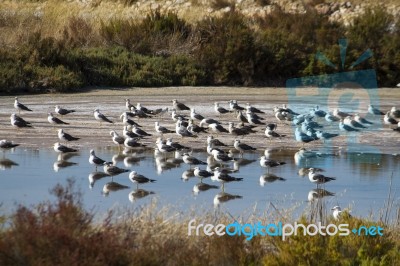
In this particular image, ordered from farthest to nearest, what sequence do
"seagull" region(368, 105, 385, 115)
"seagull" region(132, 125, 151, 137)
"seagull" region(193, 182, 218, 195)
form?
"seagull" region(368, 105, 385, 115) → "seagull" region(132, 125, 151, 137) → "seagull" region(193, 182, 218, 195)

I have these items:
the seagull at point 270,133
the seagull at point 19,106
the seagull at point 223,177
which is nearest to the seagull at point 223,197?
the seagull at point 223,177

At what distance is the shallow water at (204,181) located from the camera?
45.0 ft

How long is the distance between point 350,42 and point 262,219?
24204 mm

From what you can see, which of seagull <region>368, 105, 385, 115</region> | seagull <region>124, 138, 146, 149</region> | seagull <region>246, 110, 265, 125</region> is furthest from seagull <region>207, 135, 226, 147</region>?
seagull <region>368, 105, 385, 115</region>

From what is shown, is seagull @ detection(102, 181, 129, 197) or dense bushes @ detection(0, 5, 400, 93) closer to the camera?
seagull @ detection(102, 181, 129, 197)

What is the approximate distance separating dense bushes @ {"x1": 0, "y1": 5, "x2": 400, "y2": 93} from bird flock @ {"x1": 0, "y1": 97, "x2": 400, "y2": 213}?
4.34 meters

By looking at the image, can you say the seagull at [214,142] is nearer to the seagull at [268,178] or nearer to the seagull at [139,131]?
the seagull at [139,131]

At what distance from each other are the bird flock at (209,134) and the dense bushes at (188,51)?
4344 millimetres

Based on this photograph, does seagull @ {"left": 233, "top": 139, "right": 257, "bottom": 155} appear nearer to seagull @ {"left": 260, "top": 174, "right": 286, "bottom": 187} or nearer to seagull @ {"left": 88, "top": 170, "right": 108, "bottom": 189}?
seagull @ {"left": 260, "top": 174, "right": 286, "bottom": 187}

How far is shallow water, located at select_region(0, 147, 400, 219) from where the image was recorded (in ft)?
45.0

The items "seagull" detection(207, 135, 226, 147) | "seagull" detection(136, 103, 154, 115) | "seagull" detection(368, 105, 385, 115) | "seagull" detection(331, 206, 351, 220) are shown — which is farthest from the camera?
"seagull" detection(368, 105, 385, 115)

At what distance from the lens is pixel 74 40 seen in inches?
1319

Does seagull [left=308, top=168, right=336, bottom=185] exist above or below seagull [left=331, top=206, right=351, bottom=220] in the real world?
below

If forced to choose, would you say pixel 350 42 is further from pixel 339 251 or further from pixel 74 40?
pixel 339 251
